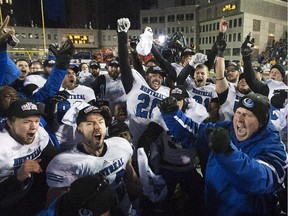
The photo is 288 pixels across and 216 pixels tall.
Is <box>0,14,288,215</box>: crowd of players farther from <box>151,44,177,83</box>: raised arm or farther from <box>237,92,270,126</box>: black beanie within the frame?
<box>151,44,177,83</box>: raised arm

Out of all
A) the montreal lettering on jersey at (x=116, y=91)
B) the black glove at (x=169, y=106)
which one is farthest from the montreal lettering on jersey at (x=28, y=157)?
the montreal lettering on jersey at (x=116, y=91)

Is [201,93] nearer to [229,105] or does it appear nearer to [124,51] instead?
[229,105]

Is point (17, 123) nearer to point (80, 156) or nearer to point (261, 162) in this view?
point (80, 156)

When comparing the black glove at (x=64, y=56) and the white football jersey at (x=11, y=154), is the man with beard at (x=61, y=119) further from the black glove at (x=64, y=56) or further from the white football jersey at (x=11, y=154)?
the white football jersey at (x=11, y=154)

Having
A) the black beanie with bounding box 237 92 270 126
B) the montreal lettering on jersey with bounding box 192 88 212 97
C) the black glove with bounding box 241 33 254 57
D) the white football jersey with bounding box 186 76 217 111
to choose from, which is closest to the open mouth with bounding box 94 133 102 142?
the black beanie with bounding box 237 92 270 126

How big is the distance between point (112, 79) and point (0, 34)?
2.93 m

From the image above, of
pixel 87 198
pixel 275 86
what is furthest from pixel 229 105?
pixel 87 198

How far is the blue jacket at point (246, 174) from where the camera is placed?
6.13 feet

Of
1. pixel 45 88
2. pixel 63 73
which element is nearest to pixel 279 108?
pixel 63 73

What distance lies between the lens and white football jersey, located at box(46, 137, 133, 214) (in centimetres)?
243

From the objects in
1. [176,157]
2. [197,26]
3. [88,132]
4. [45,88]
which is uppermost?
[197,26]

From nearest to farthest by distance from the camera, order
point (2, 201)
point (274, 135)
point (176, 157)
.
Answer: point (274, 135), point (2, 201), point (176, 157)

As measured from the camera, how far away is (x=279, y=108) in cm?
410

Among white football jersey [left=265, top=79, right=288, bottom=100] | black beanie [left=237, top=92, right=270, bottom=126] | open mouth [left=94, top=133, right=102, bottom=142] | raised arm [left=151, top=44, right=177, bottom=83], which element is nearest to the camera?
black beanie [left=237, top=92, right=270, bottom=126]
